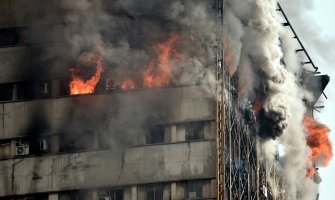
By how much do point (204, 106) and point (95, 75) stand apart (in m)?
9.99

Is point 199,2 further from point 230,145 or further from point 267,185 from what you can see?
point 267,185

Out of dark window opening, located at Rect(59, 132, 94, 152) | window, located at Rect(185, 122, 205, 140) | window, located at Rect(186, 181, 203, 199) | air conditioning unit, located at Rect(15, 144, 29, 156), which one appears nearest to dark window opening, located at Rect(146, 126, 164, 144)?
window, located at Rect(185, 122, 205, 140)

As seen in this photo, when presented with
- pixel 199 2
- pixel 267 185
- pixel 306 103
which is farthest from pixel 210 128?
pixel 306 103

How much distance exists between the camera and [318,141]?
11519cm

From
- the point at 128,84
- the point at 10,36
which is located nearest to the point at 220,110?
the point at 128,84

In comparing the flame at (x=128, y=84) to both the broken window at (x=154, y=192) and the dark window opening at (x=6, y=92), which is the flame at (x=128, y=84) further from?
the dark window opening at (x=6, y=92)

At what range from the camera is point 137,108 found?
91688 mm

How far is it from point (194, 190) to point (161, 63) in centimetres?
1111

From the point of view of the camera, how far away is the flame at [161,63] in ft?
305

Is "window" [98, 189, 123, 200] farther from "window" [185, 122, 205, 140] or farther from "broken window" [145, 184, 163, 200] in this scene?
"window" [185, 122, 205, 140]

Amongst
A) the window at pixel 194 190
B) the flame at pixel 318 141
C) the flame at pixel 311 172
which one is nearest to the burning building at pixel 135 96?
the window at pixel 194 190

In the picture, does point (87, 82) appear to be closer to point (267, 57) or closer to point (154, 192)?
point (154, 192)

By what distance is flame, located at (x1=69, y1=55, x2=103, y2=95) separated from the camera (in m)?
94.2

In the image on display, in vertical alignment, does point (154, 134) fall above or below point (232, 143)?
above
